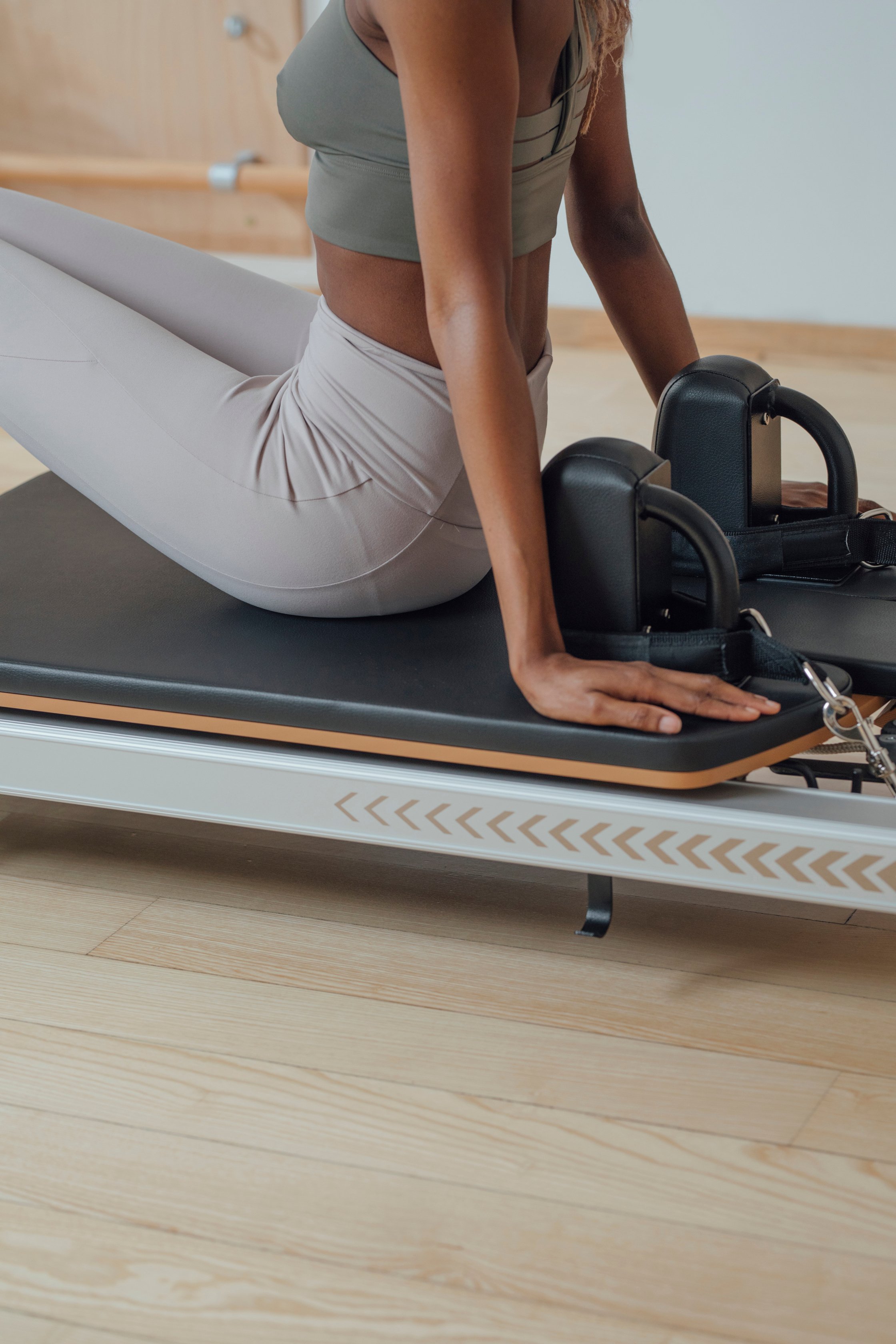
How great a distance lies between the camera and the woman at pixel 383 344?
1032mm

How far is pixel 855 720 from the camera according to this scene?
1.12 meters

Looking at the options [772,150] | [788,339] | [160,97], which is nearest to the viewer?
[772,150]

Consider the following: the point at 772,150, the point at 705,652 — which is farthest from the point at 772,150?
the point at 705,652

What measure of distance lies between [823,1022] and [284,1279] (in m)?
0.52

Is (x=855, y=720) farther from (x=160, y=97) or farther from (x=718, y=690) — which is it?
(x=160, y=97)

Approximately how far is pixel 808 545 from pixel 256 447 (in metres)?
0.59

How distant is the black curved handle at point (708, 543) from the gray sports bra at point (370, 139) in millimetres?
267

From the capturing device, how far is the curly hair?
1.16 metres

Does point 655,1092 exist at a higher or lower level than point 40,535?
lower

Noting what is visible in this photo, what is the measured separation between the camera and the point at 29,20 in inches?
161

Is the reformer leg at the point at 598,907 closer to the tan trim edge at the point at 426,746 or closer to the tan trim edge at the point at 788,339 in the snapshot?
the tan trim edge at the point at 426,746

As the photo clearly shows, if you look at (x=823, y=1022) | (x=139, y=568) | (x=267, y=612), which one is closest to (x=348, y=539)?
(x=267, y=612)

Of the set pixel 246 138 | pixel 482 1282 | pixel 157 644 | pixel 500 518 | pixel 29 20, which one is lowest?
pixel 482 1282

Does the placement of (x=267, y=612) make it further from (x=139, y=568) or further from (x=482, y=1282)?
(x=482, y=1282)
